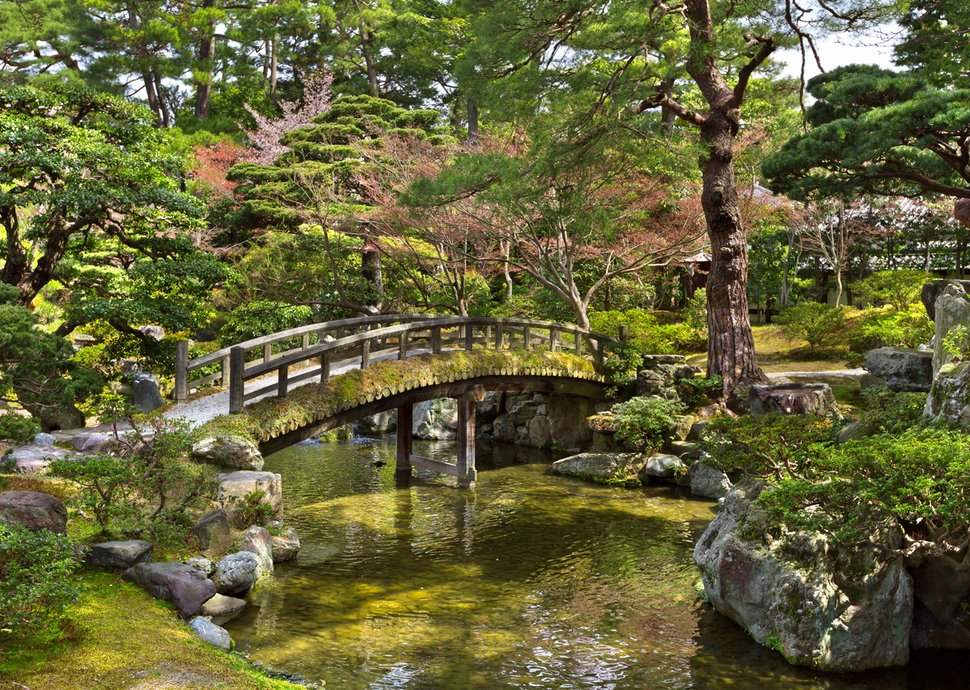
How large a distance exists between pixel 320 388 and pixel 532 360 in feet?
20.1

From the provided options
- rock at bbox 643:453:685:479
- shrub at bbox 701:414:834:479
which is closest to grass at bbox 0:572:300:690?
shrub at bbox 701:414:834:479

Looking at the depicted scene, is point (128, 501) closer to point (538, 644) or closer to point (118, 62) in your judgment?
point (538, 644)

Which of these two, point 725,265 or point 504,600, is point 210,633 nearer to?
point 504,600

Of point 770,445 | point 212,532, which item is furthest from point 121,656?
point 770,445

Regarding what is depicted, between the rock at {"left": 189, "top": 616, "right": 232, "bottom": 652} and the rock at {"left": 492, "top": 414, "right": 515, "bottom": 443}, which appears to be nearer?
the rock at {"left": 189, "top": 616, "right": 232, "bottom": 652}

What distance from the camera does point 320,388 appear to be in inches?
512

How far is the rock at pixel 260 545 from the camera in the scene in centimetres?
1003

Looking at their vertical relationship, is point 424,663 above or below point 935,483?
below

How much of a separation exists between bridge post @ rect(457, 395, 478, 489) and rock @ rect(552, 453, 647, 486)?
96.4 inches

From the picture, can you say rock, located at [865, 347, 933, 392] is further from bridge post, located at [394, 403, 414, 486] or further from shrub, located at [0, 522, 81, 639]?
shrub, located at [0, 522, 81, 639]

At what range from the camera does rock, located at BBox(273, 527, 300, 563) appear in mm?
11031

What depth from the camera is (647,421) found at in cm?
1734

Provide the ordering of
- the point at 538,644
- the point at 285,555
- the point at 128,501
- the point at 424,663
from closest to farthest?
the point at 424,663 < the point at 538,644 < the point at 128,501 < the point at 285,555

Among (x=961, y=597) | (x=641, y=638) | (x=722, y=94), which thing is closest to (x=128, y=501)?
(x=641, y=638)
